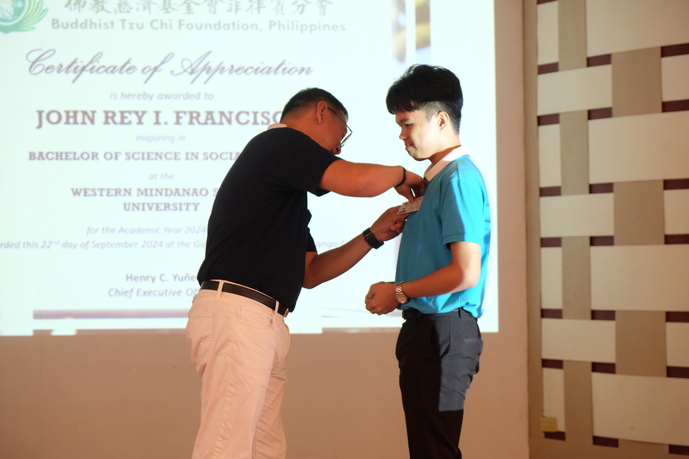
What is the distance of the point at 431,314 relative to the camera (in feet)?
5.60

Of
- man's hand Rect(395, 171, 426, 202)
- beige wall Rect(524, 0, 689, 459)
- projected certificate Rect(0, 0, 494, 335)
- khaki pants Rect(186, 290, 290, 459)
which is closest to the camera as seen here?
khaki pants Rect(186, 290, 290, 459)

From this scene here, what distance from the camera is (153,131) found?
3.12 metres

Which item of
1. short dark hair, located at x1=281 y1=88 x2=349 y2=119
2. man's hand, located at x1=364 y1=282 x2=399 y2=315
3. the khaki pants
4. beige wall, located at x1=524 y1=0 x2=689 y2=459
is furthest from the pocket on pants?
beige wall, located at x1=524 y1=0 x2=689 y2=459

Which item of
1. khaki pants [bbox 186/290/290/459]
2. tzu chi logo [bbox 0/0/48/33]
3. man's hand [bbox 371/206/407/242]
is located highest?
tzu chi logo [bbox 0/0/48/33]

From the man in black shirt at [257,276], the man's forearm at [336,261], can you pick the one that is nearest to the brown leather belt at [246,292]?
the man in black shirt at [257,276]

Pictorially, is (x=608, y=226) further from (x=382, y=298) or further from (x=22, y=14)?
(x=22, y=14)

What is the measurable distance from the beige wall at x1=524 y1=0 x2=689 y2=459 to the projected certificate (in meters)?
0.54

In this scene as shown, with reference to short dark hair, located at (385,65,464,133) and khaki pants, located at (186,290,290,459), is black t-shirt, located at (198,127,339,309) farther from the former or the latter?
short dark hair, located at (385,65,464,133)

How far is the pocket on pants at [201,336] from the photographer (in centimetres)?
183

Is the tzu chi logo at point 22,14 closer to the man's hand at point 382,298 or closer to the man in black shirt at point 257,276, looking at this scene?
the man in black shirt at point 257,276

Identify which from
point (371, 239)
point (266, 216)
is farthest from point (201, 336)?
point (371, 239)

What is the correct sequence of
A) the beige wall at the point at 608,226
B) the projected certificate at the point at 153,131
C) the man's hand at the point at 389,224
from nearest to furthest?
the man's hand at the point at 389,224 < the beige wall at the point at 608,226 < the projected certificate at the point at 153,131

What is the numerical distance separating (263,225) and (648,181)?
6.04ft

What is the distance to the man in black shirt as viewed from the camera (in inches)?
69.9
